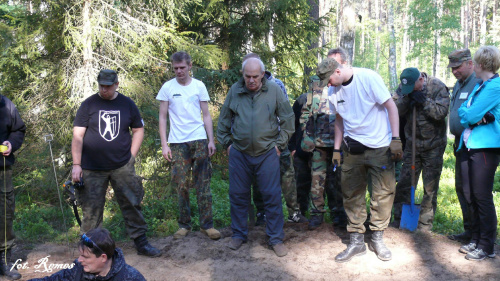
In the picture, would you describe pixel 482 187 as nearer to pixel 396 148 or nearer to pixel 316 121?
pixel 396 148

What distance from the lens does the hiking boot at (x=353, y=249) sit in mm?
5031

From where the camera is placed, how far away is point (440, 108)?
5.51 meters

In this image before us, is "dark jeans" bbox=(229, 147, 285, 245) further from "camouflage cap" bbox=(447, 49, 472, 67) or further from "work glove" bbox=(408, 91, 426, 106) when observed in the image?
"camouflage cap" bbox=(447, 49, 472, 67)

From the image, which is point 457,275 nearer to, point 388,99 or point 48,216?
point 388,99

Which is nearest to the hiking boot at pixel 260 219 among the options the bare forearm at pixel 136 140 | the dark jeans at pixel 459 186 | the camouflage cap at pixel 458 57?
the bare forearm at pixel 136 140

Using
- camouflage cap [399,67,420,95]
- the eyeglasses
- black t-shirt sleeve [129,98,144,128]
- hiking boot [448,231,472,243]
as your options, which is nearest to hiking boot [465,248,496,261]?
hiking boot [448,231,472,243]

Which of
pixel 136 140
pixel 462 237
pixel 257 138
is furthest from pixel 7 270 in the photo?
pixel 462 237

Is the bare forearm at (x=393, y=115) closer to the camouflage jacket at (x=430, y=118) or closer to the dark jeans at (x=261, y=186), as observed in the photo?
the camouflage jacket at (x=430, y=118)

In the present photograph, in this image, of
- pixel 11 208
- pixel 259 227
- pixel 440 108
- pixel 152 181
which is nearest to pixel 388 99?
pixel 440 108

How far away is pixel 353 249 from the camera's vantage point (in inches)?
201

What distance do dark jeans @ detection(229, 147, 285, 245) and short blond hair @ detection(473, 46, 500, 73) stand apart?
2.59m

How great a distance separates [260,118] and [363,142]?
4.15ft

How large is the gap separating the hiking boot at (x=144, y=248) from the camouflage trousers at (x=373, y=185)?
2.45m

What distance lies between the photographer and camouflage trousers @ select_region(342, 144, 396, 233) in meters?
4.96
